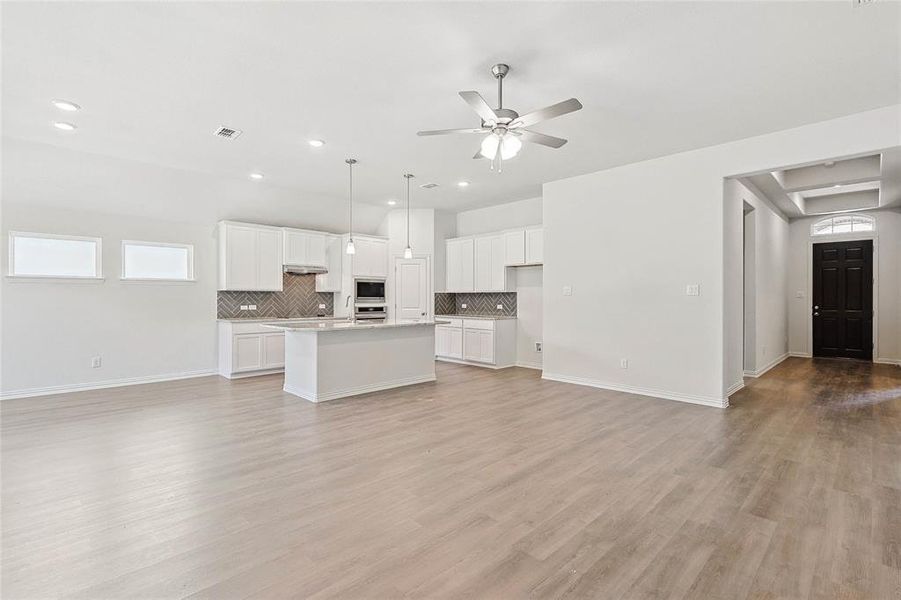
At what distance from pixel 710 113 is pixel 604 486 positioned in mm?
3425

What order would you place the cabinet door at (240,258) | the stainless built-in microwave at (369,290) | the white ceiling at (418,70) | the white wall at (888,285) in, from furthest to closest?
the stainless built-in microwave at (369,290)
the white wall at (888,285)
the cabinet door at (240,258)
the white ceiling at (418,70)

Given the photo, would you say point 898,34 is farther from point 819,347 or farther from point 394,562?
point 819,347

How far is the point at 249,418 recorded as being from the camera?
14.3 ft

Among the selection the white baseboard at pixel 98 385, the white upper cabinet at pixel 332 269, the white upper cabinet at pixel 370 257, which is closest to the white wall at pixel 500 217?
the white upper cabinet at pixel 370 257

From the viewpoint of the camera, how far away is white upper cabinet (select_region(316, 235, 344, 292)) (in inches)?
311

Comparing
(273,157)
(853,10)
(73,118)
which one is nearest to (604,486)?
(853,10)

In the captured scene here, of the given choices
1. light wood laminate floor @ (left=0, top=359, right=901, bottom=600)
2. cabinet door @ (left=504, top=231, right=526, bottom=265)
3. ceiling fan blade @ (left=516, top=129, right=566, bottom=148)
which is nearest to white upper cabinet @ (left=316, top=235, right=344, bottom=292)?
cabinet door @ (left=504, top=231, right=526, bottom=265)

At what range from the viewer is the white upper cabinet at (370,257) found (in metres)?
7.95

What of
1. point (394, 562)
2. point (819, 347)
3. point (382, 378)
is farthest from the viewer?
point (819, 347)

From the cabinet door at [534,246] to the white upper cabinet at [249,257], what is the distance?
414 centimetres

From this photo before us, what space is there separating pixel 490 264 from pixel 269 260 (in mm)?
3762

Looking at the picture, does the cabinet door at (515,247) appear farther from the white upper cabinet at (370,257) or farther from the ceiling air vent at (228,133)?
the ceiling air vent at (228,133)

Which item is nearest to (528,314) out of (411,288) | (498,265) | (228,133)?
(498,265)

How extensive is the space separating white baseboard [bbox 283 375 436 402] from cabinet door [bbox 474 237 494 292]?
2378 millimetres
